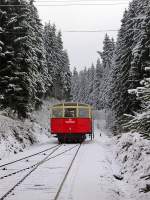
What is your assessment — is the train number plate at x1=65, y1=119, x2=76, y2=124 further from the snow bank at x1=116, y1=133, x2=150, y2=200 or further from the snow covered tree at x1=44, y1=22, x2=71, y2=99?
the snow covered tree at x1=44, y1=22, x2=71, y2=99

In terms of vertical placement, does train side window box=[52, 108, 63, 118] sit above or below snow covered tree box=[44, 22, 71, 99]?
below

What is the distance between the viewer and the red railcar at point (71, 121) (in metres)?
31.8

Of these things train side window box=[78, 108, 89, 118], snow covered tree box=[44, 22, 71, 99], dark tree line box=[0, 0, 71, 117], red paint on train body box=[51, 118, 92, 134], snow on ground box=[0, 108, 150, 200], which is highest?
snow covered tree box=[44, 22, 71, 99]

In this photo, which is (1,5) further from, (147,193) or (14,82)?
(147,193)

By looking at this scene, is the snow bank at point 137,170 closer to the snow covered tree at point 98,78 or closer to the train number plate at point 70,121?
the train number plate at point 70,121

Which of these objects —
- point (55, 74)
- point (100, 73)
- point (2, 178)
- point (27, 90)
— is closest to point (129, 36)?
point (27, 90)

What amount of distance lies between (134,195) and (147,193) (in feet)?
1.42

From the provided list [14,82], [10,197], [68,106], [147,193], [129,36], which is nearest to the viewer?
[10,197]

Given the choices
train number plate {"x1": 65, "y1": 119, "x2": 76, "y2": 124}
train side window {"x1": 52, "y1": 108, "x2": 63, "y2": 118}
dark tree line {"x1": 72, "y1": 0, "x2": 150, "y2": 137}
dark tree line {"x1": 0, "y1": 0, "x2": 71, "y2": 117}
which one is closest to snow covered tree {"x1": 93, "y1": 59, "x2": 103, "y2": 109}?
dark tree line {"x1": 72, "y1": 0, "x2": 150, "y2": 137}

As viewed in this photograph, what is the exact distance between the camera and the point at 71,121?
32.0 m

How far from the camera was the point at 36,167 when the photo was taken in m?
15.8

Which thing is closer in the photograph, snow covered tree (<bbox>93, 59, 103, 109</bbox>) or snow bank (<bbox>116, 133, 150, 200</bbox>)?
snow bank (<bbox>116, 133, 150, 200</bbox>)

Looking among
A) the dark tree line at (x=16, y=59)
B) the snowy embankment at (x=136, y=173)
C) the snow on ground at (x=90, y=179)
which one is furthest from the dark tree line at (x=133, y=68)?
the dark tree line at (x=16, y=59)

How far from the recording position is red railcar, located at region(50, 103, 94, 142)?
31.8m
